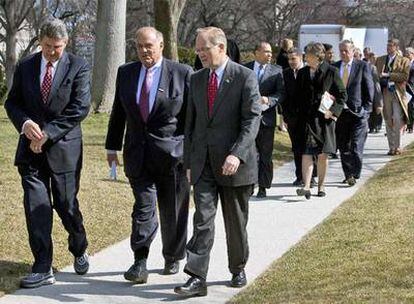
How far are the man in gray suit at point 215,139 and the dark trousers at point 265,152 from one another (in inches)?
160

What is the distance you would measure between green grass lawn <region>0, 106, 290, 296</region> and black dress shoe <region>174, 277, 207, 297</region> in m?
1.22

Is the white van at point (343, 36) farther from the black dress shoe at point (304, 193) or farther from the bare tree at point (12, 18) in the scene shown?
the black dress shoe at point (304, 193)

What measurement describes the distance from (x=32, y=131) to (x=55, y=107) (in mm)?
291

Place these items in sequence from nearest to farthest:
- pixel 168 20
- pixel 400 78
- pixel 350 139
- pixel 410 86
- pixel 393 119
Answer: pixel 350 139
pixel 400 78
pixel 393 119
pixel 410 86
pixel 168 20

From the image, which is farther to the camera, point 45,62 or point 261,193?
point 261,193

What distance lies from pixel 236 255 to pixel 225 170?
2.31ft

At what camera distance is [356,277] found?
5.96 meters

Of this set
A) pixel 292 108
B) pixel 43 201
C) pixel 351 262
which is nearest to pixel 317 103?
pixel 292 108

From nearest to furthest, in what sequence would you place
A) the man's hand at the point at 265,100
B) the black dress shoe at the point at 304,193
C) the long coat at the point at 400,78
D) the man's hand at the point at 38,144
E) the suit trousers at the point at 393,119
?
the man's hand at the point at 38,144, the man's hand at the point at 265,100, the black dress shoe at the point at 304,193, the long coat at the point at 400,78, the suit trousers at the point at 393,119

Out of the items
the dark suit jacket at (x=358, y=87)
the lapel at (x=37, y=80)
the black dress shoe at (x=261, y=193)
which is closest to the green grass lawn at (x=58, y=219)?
the lapel at (x=37, y=80)

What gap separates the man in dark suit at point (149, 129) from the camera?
19.5ft

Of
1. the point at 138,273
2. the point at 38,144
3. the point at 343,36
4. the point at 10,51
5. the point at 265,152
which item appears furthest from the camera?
the point at 10,51

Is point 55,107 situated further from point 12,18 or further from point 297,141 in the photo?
point 12,18

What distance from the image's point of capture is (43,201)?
19.5ft
